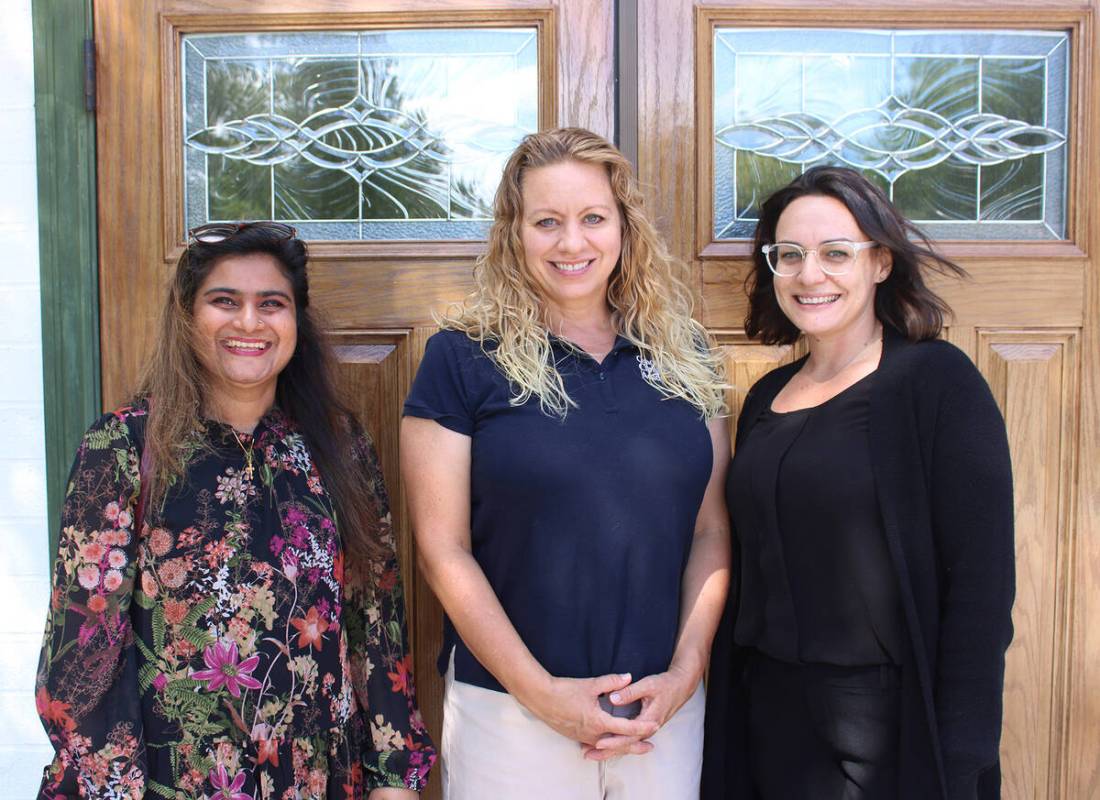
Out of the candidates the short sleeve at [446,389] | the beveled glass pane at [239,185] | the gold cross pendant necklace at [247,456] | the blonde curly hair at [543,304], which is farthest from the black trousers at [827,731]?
the beveled glass pane at [239,185]

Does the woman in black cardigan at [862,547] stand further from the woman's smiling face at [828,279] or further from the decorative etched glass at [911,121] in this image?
the decorative etched glass at [911,121]

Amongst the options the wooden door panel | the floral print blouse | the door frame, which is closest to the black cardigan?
the wooden door panel

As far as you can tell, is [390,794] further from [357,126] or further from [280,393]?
[357,126]

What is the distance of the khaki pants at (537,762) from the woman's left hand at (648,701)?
54 mm

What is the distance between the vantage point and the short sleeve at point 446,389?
1.70 metres

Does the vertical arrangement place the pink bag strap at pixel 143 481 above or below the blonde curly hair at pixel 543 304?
below

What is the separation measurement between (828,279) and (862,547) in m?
0.51

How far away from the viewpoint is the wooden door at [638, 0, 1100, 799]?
2199 millimetres

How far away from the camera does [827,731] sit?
63.5 inches

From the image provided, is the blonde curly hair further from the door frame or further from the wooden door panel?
the door frame

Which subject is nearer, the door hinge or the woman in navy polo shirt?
the woman in navy polo shirt

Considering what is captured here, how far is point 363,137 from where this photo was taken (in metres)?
2.24

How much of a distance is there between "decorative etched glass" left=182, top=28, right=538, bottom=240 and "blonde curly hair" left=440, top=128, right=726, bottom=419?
1.36ft

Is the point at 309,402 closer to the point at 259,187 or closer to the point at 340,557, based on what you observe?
the point at 340,557
